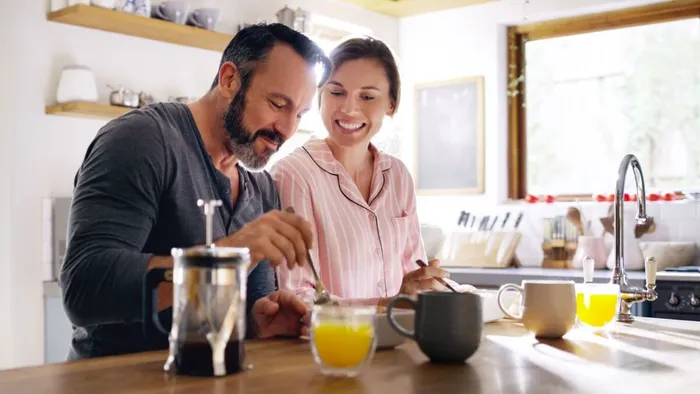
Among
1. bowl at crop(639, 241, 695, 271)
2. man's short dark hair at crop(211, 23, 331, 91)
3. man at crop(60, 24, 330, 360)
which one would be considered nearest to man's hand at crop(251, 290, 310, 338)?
man at crop(60, 24, 330, 360)

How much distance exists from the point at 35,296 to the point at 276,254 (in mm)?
2696

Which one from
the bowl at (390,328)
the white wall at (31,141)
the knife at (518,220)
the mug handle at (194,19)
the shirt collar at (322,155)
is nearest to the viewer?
the bowl at (390,328)

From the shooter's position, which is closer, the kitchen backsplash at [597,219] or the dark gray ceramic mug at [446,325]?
the dark gray ceramic mug at [446,325]

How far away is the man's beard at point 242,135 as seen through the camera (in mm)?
2006

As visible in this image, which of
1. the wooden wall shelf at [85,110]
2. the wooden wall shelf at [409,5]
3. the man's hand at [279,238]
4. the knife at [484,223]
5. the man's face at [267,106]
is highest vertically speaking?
the wooden wall shelf at [409,5]

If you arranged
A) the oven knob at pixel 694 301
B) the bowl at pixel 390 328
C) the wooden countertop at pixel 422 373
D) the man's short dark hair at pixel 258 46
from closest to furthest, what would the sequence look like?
1. the wooden countertop at pixel 422 373
2. the bowl at pixel 390 328
3. the man's short dark hair at pixel 258 46
4. the oven knob at pixel 694 301

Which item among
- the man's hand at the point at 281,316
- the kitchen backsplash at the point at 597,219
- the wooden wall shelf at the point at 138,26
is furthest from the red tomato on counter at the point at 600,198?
the man's hand at the point at 281,316

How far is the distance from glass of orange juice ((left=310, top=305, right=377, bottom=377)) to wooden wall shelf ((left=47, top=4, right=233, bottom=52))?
279cm

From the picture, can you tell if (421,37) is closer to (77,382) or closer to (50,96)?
(50,96)

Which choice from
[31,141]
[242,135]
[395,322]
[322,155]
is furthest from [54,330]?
[395,322]

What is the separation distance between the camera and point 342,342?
1.26 m

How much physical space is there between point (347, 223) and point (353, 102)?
39 centimetres

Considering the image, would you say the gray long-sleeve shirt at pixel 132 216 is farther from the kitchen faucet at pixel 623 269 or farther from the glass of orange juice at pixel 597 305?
the kitchen faucet at pixel 623 269

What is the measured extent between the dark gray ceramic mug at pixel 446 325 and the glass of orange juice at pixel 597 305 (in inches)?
19.5
